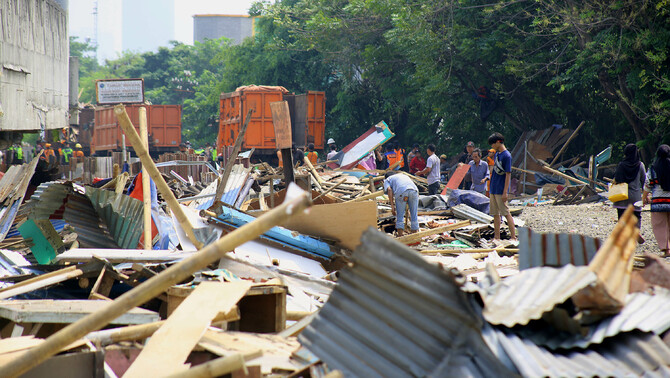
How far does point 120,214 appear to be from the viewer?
5.73m

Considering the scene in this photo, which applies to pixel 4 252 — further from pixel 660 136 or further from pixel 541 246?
pixel 660 136

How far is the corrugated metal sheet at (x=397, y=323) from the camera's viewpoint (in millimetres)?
2334

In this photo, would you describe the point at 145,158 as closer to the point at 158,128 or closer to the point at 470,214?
the point at 470,214

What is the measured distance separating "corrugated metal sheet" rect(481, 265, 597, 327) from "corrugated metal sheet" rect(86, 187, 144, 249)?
3772 millimetres

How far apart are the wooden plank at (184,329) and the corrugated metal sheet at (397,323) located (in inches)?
26.1

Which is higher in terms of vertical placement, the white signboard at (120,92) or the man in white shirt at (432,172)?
the white signboard at (120,92)

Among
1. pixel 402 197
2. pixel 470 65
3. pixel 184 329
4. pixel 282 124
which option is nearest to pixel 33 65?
pixel 402 197

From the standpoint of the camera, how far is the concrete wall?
9945 mm

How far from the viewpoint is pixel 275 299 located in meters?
3.76

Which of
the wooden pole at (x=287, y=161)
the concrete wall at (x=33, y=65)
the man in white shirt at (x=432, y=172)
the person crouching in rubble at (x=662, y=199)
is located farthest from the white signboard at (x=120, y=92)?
the person crouching in rubble at (x=662, y=199)

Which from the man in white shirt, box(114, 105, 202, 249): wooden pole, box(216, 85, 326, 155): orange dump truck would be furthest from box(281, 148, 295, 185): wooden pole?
box(216, 85, 326, 155): orange dump truck

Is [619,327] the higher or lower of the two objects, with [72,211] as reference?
higher

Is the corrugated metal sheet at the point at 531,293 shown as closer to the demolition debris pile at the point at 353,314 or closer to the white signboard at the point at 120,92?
the demolition debris pile at the point at 353,314

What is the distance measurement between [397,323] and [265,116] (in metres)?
19.1
